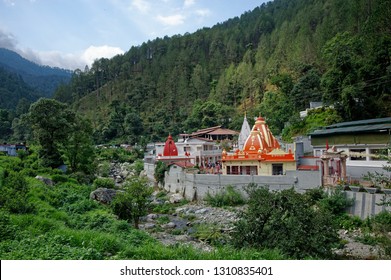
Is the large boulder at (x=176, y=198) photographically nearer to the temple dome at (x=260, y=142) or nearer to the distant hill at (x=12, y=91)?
the temple dome at (x=260, y=142)

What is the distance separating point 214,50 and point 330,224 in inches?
2934

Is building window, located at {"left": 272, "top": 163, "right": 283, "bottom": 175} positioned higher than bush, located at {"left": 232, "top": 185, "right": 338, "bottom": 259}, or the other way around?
building window, located at {"left": 272, "top": 163, "right": 283, "bottom": 175}

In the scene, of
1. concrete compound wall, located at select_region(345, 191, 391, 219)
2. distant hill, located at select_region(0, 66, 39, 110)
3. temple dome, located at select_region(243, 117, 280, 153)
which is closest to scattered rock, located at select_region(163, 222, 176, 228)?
temple dome, located at select_region(243, 117, 280, 153)

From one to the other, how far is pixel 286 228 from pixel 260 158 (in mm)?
13929

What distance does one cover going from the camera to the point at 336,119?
2789cm

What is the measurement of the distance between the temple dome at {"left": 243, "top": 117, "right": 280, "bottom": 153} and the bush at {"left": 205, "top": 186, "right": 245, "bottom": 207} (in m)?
3.85

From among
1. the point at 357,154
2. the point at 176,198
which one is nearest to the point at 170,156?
the point at 176,198

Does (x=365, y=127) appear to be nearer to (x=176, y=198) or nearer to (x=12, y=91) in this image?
(x=176, y=198)

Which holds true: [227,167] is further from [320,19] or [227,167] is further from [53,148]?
[320,19]

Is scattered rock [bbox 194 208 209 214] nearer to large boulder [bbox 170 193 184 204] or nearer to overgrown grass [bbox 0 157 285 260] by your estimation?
large boulder [bbox 170 193 184 204]

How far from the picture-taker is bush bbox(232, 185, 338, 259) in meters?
8.50

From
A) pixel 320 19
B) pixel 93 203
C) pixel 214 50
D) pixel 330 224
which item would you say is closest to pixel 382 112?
pixel 330 224

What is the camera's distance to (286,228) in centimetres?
886

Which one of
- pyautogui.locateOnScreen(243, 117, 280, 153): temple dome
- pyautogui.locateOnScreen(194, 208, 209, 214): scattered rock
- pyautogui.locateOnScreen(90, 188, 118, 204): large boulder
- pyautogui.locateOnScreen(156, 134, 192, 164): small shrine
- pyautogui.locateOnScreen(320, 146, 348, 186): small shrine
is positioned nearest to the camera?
pyautogui.locateOnScreen(320, 146, 348, 186): small shrine
